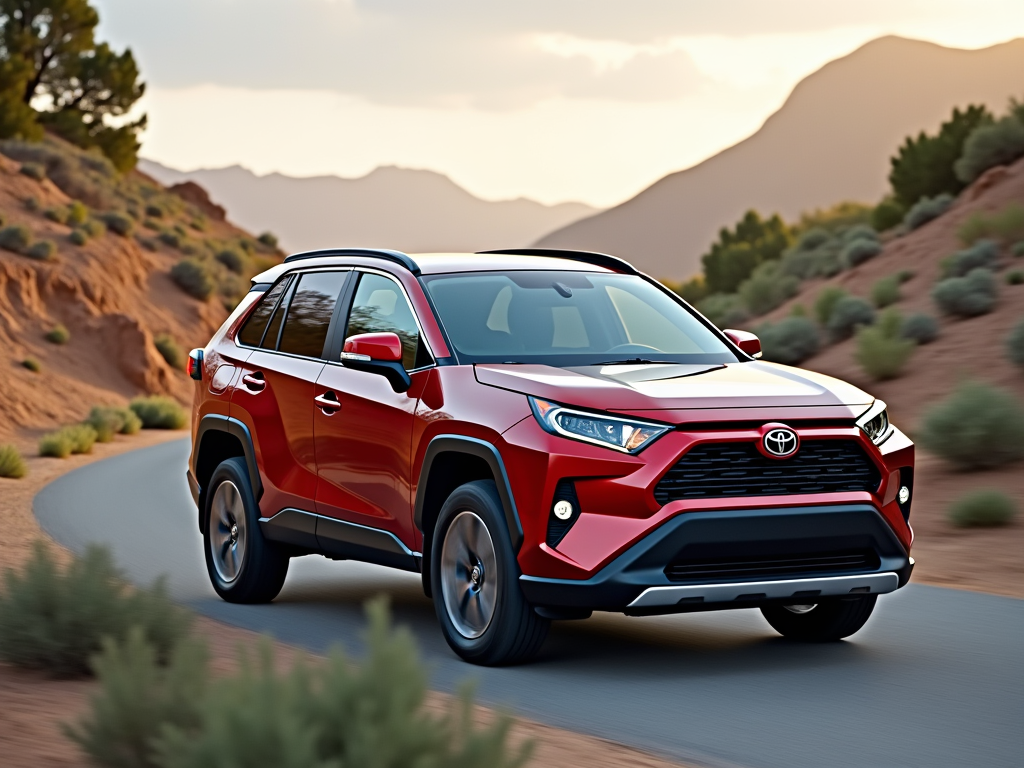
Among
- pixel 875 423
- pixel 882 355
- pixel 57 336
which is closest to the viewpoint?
pixel 875 423

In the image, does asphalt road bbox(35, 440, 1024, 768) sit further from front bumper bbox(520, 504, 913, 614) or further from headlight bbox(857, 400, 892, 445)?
headlight bbox(857, 400, 892, 445)

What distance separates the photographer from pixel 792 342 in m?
29.1

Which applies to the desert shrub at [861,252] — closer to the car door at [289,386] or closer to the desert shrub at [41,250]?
the desert shrub at [41,250]

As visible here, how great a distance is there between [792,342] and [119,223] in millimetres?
31690

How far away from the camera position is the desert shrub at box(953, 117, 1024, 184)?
3869 centimetres

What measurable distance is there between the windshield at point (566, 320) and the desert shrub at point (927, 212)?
3217 cm

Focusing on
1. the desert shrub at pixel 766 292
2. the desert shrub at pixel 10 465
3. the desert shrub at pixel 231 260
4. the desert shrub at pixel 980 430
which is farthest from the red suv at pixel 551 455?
the desert shrub at pixel 231 260

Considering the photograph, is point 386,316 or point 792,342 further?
point 792,342

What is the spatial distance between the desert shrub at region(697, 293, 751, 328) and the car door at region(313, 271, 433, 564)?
32.6m

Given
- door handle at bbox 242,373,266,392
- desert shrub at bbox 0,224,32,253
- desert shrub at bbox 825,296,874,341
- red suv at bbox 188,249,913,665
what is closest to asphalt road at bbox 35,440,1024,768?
red suv at bbox 188,249,913,665

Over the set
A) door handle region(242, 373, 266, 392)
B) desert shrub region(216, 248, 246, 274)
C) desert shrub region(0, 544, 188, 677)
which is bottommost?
desert shrub region(0, 544, 188, 677)

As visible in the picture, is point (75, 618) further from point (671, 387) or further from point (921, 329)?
point (921, 329)

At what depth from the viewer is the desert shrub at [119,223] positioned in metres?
54.2

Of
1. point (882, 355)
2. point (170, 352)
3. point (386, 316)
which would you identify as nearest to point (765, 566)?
point (386, 316)
